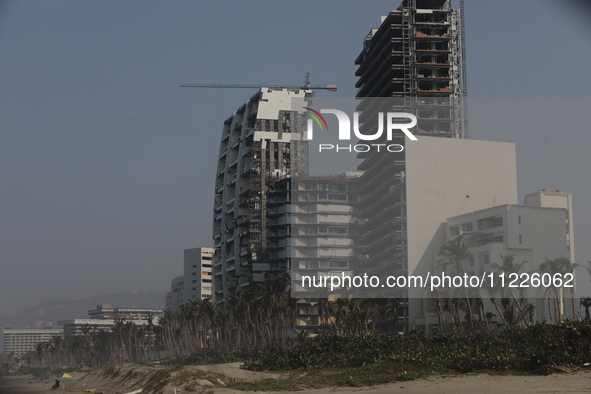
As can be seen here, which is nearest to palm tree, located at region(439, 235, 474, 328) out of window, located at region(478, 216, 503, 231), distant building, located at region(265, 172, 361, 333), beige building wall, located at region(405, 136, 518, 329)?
window, located at region(478, 216, 503, 231)

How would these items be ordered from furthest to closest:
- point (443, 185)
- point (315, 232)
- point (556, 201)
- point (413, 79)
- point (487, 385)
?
point (315, 232)
point (413, 79)
point (556, 201)
point (443, 185)
point (487, 385)

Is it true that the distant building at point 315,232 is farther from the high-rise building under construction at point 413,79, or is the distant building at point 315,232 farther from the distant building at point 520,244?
the distant building at point 520,244

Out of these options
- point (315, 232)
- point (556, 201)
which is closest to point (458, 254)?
point (556, 201)

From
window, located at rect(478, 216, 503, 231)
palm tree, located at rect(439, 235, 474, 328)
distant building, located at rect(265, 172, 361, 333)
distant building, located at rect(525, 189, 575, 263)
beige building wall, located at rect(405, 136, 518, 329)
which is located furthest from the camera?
distant building, located at rect(265, 172, 361, 333)

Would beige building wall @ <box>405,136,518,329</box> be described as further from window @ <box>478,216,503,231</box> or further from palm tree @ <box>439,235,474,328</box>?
palm tree @ <box>439,235,474,328</box>

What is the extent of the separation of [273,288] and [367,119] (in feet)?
183

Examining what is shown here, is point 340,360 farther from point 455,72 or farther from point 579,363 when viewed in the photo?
point 455,72

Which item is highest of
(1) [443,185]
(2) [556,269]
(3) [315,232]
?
(1) [443,185]

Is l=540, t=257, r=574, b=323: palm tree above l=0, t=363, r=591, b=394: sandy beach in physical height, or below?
above

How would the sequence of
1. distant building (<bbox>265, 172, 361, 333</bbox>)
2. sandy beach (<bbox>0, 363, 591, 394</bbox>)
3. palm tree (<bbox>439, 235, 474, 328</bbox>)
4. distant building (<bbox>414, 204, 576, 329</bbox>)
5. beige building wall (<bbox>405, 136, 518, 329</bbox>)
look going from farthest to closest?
distant building (<bbox>265, 172, 361, 333</bbox>) < beige building wall (<bbox>405, 136, 518, 329</bbox>) < distant building (<bbox>414, 204, 576, 329</bbox>) < palm tree (<bbox>439, 235, 474, 328</bbox>) < sandy beach (<bbox>0, 363, 591, 394</bbox>)

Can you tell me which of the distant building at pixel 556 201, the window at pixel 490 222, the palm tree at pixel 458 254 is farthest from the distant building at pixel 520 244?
the distant building at pixel 556 201

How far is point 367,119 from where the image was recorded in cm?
17988

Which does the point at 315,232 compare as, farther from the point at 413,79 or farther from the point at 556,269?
the point at 556,269

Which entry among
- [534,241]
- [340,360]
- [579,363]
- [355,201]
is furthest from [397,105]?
[579,363]
